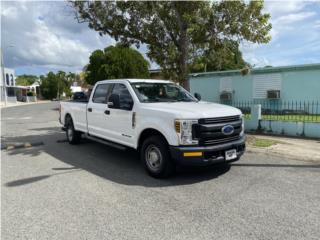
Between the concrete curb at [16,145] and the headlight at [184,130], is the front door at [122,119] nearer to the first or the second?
the headlight at [184,130]

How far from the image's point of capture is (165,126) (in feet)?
18.6

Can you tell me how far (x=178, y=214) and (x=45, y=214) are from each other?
189cm

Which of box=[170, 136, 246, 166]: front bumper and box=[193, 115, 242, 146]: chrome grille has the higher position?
box=[193, 115, 242, 146]: chrome grille

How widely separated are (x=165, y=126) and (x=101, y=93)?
2941 millimetres

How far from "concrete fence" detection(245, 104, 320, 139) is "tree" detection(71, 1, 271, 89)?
276cm

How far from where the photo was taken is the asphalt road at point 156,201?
12.6 feet

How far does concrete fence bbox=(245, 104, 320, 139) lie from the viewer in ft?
33.0

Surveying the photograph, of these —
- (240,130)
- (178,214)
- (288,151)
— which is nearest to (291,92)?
(288,151)

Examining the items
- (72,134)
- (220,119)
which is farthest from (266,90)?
(220,119)

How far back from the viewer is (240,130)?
20.6ft

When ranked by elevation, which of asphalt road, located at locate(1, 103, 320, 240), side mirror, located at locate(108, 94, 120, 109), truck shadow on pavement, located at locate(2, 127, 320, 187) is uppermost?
side mirror, located at locate(108, 94, 120, 109)

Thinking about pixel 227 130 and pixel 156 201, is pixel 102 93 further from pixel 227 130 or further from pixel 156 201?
pixel 156 201

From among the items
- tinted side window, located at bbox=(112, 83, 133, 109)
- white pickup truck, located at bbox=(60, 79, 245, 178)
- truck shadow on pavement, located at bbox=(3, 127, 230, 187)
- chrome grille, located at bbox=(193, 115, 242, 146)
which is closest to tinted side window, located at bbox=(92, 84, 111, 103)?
white pickup truck, located at bbox=(60, 79, 245, 178)

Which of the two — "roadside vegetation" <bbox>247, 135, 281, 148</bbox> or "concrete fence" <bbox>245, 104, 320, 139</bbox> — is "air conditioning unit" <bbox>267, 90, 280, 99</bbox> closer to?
"concrete fence" <bbox>245, 104, 320, 139</bbox>
